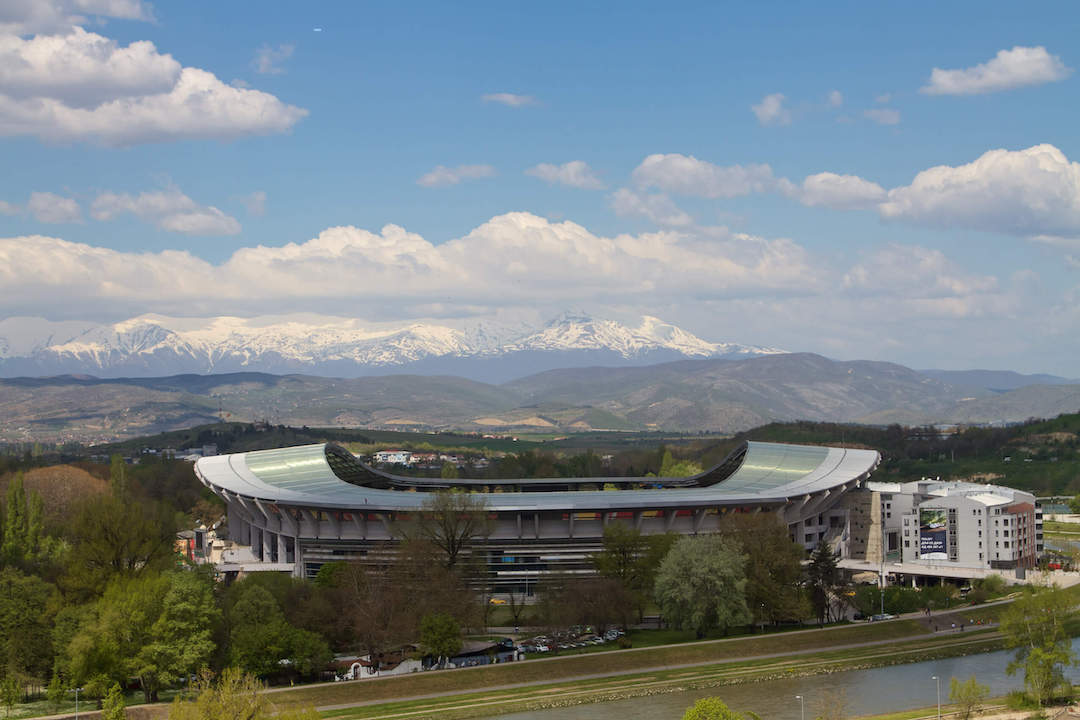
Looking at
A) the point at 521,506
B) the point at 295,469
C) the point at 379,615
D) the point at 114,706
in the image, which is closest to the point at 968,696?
the point at 379,615

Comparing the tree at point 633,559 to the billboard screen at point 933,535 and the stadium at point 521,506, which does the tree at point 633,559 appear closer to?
the stadium at point 521,506

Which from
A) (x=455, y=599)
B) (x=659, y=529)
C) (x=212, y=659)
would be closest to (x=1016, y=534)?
(x=659, y=529)

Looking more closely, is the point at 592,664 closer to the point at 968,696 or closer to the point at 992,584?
the point at 968,696

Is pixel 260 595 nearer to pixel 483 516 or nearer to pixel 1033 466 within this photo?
pixel 483 516

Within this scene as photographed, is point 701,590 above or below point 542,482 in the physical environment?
below

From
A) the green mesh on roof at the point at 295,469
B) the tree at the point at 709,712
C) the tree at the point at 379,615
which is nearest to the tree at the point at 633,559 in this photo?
the tree at the point at 379,615

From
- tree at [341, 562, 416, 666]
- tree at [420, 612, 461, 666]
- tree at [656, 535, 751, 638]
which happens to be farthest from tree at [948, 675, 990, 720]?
tree at [341, 562, 416, 666]

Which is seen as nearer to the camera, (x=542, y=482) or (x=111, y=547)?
(x=111, y=547)
